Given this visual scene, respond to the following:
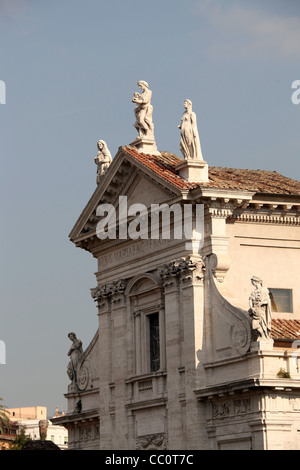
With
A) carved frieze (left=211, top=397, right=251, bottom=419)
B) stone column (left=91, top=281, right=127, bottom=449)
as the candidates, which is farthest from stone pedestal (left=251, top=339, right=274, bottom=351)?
stone column (left=91, top=281, right=127, bottom=449)

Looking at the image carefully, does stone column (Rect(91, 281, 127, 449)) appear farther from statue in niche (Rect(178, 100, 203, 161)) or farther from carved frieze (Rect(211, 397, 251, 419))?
statue in niche (Rect(178, 100, 203, 161))

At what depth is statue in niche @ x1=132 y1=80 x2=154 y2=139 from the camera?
130 ft

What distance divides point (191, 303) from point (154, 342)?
3.22m

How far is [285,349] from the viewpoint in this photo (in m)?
32.7

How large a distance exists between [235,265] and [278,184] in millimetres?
3799

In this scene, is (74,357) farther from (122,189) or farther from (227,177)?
(227,177)

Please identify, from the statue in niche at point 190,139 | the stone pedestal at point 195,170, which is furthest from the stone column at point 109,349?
the statue in niche at point 190,139

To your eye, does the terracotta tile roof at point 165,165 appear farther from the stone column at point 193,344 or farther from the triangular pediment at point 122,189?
the stone column at point 193,344

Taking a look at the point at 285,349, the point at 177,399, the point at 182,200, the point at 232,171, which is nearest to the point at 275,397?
the point at 285,349

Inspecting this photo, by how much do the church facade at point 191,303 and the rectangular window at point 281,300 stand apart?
43 millimetres

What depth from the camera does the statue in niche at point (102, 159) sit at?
41.5 meters

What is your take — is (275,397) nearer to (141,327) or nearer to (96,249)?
(141,327)
